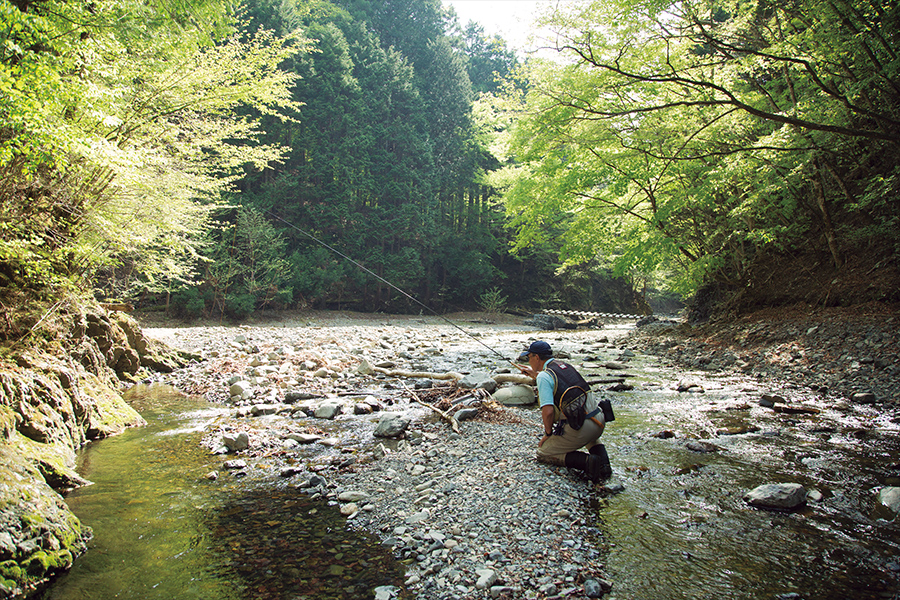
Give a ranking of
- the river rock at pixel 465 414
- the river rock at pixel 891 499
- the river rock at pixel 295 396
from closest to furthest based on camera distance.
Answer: the river rock at pixel 891 499 → the river rock at pixel 465 414 → the river rock at pixel 295 396

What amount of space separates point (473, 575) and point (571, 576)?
506 mm

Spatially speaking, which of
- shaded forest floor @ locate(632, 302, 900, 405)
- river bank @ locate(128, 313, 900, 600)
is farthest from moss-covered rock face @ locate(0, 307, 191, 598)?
shaded forest floor @ locate(632, 302, 900, 405)

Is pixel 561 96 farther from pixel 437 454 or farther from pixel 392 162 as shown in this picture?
pixel 392 162

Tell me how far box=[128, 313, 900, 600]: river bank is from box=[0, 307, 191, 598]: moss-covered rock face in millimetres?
1023

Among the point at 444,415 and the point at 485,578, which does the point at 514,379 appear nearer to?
the point at 444,415

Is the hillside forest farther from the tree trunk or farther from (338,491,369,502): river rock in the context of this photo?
(338,491,369,502): river rock

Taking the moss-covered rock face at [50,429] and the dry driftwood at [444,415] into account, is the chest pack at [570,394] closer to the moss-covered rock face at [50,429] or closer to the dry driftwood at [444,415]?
the dry driftwood at [444,415]

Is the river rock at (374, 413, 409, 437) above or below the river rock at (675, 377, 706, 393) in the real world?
below

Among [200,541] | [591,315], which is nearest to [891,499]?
[200,541]

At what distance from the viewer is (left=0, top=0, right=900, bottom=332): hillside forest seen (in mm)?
4137

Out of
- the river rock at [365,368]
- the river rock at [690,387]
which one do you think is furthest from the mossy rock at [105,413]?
the river rock at [690,387]

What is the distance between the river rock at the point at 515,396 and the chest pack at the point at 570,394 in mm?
2273

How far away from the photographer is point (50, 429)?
139 inches

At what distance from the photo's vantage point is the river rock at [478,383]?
20.0 ft
